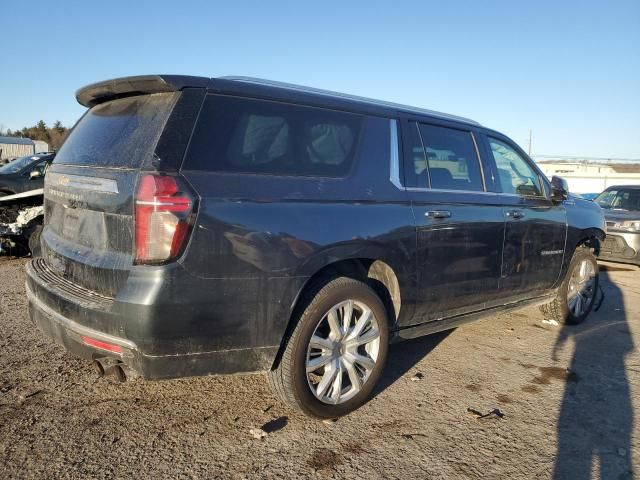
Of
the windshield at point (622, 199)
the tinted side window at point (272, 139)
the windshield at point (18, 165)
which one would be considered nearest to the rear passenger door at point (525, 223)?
the tinted side window at point (272, 139)

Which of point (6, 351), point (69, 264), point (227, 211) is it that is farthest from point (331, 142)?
point (6, 351)

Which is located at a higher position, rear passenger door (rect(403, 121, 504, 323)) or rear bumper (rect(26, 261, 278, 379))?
rear passenger door (rect(403, 121, 504, 323))

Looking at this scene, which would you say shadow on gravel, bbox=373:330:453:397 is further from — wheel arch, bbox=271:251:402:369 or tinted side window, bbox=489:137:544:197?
tinted side window, bbox=489:137:544:197

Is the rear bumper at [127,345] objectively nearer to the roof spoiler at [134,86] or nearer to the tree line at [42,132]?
the roof spoiler at [134,86]

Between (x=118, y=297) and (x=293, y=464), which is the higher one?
(x=118, y=297)

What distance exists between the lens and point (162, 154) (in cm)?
254

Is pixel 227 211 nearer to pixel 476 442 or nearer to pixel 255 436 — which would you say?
pixel 255 436

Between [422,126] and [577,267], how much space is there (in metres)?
2.80

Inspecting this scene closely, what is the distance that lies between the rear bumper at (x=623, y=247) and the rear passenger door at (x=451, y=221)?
6.22 m

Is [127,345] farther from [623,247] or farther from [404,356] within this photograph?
[623,247]

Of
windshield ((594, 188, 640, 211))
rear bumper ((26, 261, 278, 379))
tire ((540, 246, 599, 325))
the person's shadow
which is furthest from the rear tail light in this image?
windshield ((594, 188, 640, 211))

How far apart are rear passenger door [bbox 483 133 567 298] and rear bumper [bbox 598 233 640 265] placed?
4.99 meters

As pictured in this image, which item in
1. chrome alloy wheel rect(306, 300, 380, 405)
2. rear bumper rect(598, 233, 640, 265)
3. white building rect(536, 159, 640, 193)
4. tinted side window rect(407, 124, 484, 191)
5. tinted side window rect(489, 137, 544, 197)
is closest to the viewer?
chrome alloy wheel rect(306, 300, 380, 405)

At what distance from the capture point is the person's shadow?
2807 millimetres
